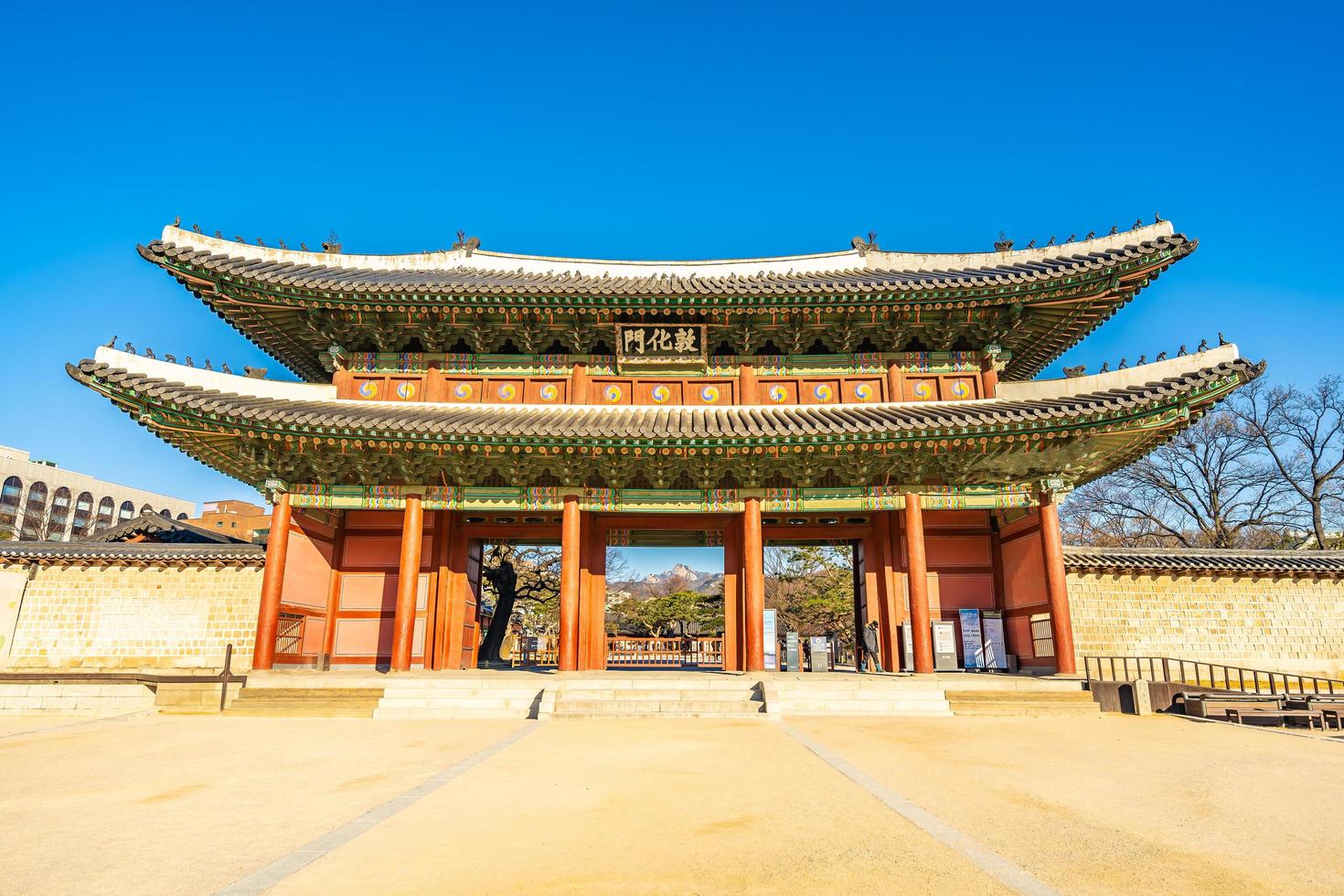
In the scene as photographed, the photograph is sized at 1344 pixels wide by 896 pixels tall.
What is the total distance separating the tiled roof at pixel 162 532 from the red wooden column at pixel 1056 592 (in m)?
22.7

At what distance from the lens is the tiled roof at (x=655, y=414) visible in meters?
14.2

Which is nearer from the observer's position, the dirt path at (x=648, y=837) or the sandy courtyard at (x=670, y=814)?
the dirt path at (x=648, y=837)

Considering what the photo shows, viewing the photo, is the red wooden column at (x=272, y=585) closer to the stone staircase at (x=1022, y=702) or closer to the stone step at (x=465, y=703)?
the stone step at (x=465, y=703)

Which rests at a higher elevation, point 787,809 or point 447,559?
point 447,559

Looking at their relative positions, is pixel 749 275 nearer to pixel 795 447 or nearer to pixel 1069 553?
pixel 795 447

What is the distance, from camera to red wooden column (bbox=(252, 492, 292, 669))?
1474 centimetres

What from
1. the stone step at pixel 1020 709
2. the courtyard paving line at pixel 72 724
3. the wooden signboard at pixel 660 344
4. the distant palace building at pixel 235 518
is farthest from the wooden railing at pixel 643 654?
the distant palace building at pixel 235 518

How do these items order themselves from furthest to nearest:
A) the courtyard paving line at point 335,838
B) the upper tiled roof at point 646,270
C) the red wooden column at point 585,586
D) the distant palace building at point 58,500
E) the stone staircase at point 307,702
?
the distant palace building at point 58,500 < the red wooden column at point 585,586 < the upper tiled roof at point 646,270 < the stone staircase at point 307,702 < the courtyard paving line at point 335,838

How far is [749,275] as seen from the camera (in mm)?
20594

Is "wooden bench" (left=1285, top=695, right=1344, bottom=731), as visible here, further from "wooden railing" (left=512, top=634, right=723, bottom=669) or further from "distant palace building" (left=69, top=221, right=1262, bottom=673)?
"wooden railing" (left=512, top=634, right=723, bottom=669)

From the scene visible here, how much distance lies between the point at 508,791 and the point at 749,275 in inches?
646

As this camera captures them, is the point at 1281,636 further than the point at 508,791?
Yes

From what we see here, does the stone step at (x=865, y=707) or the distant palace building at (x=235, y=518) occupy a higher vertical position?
the distant palace building at (x=235, y=518)

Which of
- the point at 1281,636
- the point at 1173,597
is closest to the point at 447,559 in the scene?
the point at 1173,597
